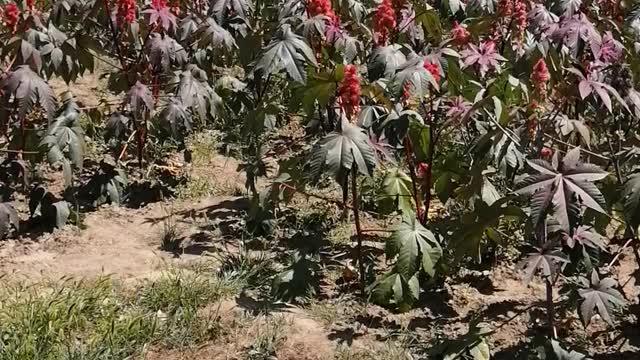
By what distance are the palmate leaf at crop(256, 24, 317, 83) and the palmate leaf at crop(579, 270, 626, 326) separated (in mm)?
1566

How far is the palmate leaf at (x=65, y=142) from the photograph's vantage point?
4.50m

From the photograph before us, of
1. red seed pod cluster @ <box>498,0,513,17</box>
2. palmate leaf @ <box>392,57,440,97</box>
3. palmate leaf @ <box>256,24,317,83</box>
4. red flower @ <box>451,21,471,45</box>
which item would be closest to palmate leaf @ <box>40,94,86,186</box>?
palmate leaf @ <box>256,24,317,83</box>

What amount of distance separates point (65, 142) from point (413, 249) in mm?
2062

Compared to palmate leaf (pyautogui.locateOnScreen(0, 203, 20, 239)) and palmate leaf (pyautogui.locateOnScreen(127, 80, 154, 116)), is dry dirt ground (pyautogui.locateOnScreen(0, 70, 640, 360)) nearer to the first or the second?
palmate leaf (pyautogui.locateOnScreen(0, 203, 20, 239))

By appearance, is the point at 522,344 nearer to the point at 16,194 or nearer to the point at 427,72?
the point at 427,72

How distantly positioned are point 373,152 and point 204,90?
66.3 inches

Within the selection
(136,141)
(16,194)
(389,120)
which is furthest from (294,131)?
(389,120)

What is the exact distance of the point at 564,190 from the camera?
281 centimetres

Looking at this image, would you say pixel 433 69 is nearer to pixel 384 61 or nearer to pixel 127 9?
pixel 384 61

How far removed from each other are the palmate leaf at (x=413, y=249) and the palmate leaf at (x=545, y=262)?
0.61 m

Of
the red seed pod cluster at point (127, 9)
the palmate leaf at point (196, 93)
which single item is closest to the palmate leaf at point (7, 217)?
the palmate leaf at point (196, 93)

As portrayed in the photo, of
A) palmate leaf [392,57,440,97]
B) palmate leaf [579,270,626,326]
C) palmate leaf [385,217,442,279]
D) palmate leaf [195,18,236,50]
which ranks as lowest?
palmate leaf [579,270,626,326]

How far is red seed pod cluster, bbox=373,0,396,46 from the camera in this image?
12.6 ft

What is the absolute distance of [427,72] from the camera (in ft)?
11.5
